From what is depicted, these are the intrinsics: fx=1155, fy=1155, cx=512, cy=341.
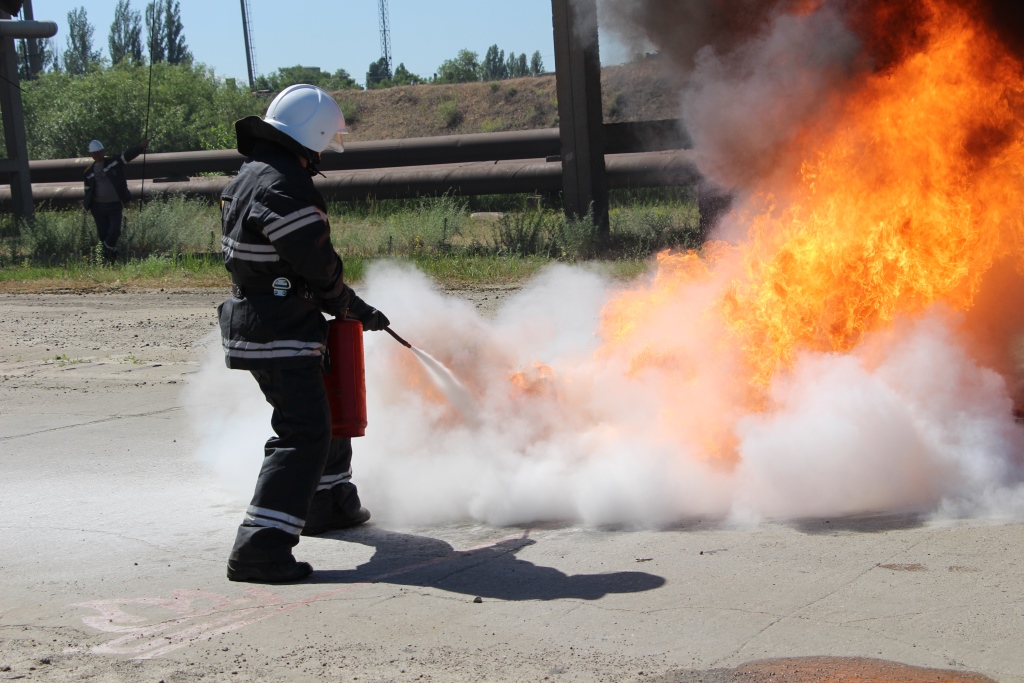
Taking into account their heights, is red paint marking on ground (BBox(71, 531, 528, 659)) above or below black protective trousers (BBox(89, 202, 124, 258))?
below

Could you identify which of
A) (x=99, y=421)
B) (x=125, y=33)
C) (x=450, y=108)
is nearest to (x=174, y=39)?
(x=125, y=33)

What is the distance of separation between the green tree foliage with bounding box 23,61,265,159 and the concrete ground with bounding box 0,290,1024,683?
29484 millimetres

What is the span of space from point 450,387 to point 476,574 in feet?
4.35

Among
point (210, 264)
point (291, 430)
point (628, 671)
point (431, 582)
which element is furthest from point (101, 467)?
point (210, 264)

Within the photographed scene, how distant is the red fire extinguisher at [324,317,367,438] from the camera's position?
4613 mm

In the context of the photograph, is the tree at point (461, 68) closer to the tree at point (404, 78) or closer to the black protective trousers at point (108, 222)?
the tree at point (404, 78)

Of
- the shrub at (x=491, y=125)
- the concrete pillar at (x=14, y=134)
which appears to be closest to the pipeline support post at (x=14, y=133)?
the concrete pillar at (x=14, y=134)

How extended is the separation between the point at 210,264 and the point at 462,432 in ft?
35.9

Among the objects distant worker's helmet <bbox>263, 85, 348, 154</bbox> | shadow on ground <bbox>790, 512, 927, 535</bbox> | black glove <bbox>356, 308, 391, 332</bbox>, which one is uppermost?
distant worker's helmet <bbox>263, 85, 348, 154</bbox>

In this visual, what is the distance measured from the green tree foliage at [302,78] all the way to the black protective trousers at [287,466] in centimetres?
5996

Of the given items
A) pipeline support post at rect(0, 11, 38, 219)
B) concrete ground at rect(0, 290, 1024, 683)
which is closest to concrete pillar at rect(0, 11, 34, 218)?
pipeline support post at rect(0, 11, 38, 219)

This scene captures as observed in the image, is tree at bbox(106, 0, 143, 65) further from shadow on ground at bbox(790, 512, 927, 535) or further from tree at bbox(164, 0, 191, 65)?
shadow on ground at bbox(790, 512, 927, 535)

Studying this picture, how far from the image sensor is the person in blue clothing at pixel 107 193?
16.3 m

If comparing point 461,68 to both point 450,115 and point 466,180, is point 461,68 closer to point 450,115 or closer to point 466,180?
point 450,115
